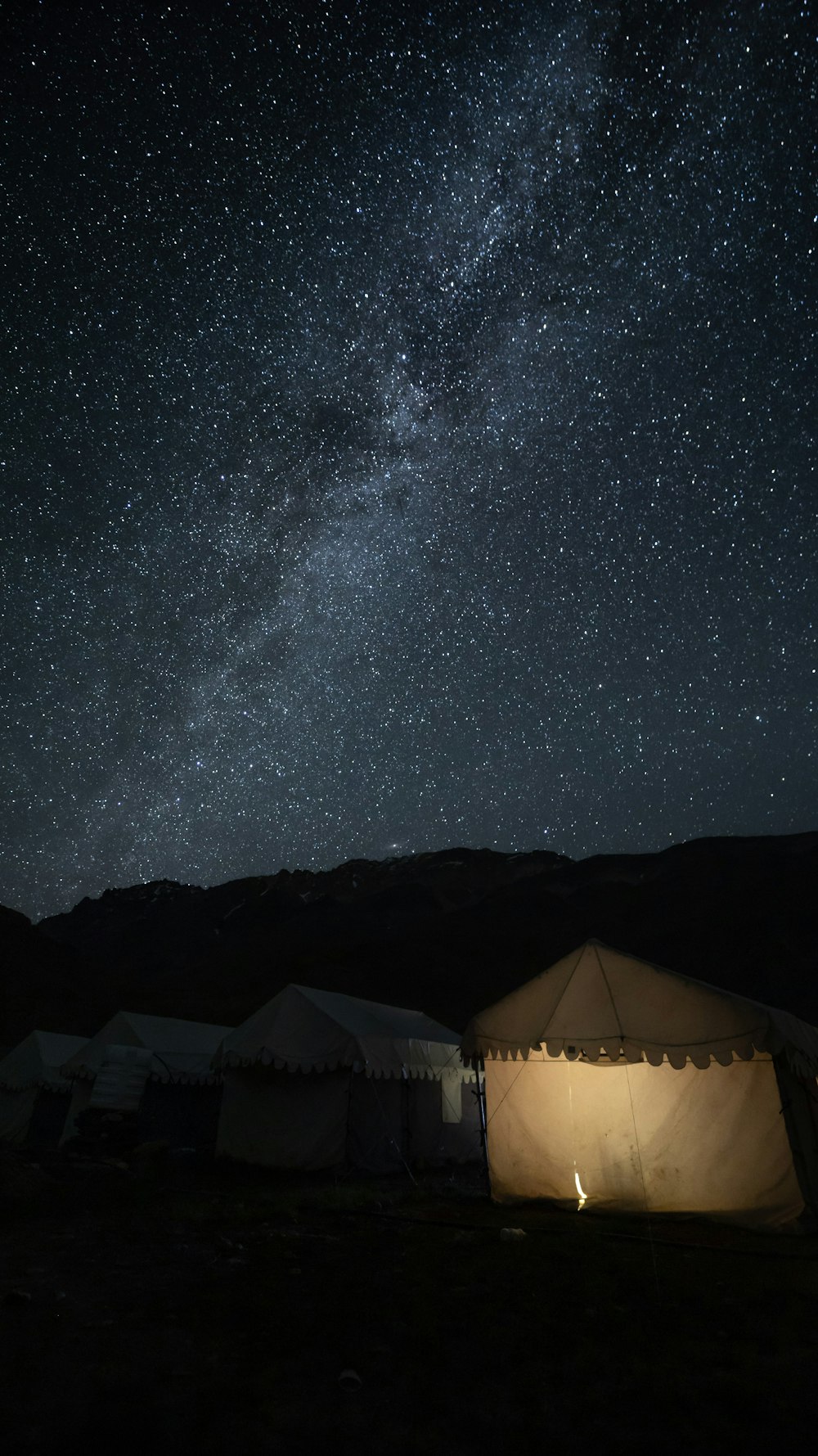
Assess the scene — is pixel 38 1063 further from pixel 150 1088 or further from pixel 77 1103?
pixel 150 1088

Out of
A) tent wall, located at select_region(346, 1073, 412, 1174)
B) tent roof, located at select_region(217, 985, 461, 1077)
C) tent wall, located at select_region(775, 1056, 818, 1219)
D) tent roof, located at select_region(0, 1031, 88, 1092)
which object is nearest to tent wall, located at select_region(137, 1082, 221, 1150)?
tent roof, located at select_region(0, 1031, 88, 1092)

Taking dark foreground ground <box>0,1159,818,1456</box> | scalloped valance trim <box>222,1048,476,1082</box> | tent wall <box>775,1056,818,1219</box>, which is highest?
scalloped valance trim <box>222,1048,476,1082</box>

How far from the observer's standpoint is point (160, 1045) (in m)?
19.9

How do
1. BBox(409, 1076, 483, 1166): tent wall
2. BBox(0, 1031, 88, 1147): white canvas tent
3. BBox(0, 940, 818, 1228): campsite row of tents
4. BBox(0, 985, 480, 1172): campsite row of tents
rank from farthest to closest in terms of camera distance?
BBox(0, 1031, 88, 1147): white canvas tent, BBox(409, 1076, 483, 1166): tent wall, BBox(0, 985, 480, 1172): campsite row of tents, BBox(0, 940, 818, 1228): campsite row of tents

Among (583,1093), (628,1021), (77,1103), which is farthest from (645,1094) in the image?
(77,1103)

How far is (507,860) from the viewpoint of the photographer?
359 feet

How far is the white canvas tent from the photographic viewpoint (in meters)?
20.1

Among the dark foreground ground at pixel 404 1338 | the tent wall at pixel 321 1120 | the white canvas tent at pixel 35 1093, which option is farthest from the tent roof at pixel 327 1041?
the white canvas tent at pixel 35 1093

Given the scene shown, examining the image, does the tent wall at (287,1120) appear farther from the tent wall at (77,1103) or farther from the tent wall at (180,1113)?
the tent wall at (77,1103)

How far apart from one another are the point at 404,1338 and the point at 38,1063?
65.9 ft

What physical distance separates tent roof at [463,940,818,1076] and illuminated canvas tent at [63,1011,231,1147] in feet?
34.5

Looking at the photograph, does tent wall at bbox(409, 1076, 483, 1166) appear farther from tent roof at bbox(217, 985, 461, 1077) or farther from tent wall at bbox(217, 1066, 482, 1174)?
tent roof at bbox(217, 985, 461, 1077)

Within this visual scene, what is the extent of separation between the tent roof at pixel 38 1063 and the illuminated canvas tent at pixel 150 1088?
1220mm

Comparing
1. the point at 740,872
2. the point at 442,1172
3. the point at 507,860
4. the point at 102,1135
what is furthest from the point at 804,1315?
the point at 507,860
